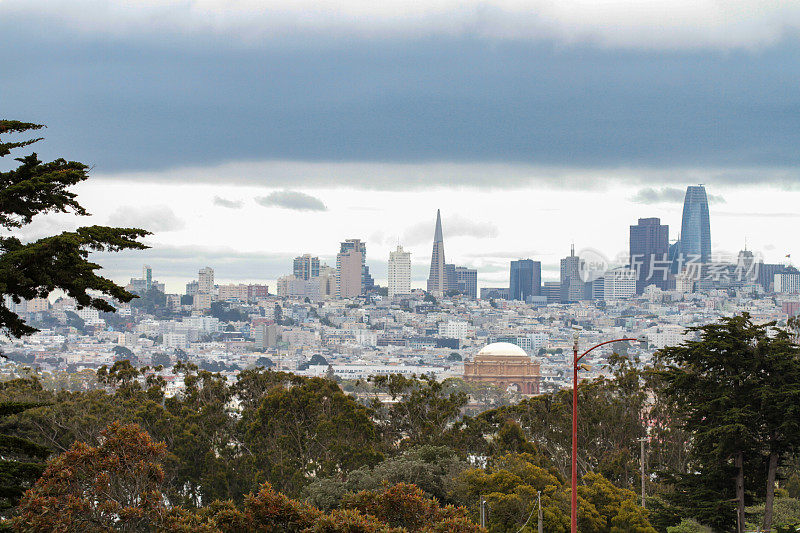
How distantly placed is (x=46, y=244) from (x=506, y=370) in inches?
5296

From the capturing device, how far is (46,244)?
534 inches

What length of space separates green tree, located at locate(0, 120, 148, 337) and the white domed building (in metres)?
128

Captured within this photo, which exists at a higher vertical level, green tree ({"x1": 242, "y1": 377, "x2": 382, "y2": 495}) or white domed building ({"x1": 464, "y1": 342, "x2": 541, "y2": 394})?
green tree ({"x1": 242, "y1": 377, "x2": 382, "y2": 495})

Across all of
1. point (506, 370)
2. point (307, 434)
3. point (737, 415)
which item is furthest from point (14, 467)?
point (506, 370)

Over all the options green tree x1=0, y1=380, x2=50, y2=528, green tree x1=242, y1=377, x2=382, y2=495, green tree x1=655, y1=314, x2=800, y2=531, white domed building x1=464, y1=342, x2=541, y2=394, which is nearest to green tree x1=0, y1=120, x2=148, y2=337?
green tree x1=0, y1=380, x2=50, y2=528

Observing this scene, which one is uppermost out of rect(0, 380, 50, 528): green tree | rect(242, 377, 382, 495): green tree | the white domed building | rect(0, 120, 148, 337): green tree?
rect(0, 120, 148, 337): green tree

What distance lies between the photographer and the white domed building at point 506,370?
144 meters

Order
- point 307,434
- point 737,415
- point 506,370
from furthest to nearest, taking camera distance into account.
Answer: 1. point 506,370
2. point 307,434
3. point 737,415

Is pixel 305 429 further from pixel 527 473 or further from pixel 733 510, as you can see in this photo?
pixel 733 510

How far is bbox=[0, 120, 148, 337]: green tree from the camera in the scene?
540 inches

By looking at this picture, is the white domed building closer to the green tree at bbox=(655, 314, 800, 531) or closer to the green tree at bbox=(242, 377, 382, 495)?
the green tree at bbox=(242, 377, 382, 495)

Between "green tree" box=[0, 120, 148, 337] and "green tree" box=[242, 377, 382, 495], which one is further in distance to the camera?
"green tree" box=[242, 377, 382, 495]

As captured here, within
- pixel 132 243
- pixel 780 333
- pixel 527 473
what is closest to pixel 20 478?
pixel 132 243

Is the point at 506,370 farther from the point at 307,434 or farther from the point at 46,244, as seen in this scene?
the point at 46,244
